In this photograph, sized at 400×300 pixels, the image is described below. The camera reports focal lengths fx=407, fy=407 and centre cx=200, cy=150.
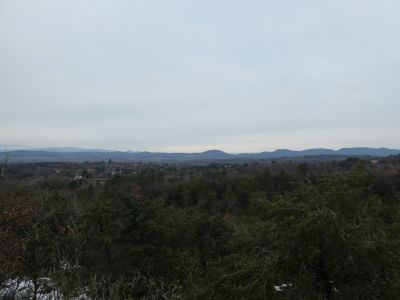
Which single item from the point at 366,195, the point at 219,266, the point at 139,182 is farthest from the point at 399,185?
the point at 139,182

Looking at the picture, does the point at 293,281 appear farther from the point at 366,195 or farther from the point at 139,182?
the point at 139,182

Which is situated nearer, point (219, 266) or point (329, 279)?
point (329, 279)

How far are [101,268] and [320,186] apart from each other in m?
13.8

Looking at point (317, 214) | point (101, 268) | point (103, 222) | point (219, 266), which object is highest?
point (317, 214)

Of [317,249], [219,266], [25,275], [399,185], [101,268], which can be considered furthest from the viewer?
[399,185]

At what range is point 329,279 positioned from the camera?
20.5 ft

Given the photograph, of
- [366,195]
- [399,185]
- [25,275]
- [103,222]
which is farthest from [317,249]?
[399,185]

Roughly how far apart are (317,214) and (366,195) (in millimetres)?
2887

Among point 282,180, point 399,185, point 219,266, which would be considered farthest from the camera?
point 282,180

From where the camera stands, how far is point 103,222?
20.0 m

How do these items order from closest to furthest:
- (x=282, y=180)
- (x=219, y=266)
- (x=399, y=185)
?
(x=219, y=266)
(x=399, y=185)
(x=282, y=180)

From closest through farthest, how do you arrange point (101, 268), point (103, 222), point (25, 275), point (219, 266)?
point (219, 266) < point (25, 275) < point (101, 268) < point (103, 222)

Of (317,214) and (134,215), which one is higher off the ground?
(317,214)

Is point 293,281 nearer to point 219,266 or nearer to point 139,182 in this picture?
point 219,266
